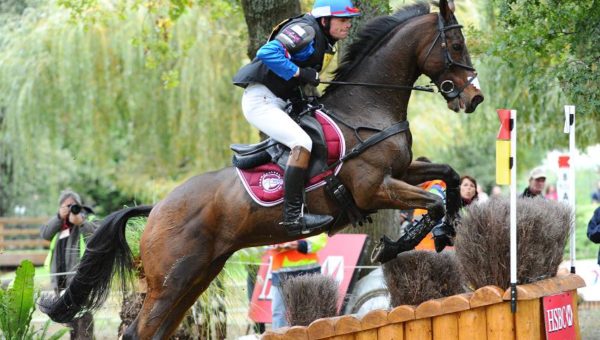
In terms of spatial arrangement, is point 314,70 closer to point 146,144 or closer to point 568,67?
point 568,67

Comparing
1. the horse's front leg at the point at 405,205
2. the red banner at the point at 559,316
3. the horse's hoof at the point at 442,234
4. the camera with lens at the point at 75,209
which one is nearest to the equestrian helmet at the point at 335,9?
the horse's front leg at the point at 405,205

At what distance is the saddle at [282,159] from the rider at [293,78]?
0.12 metres

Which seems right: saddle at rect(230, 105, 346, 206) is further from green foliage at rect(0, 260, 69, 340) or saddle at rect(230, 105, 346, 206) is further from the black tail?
green foliage at rect(0, 260, 69, 340)

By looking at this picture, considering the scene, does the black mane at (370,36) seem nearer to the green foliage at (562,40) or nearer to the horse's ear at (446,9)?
the horse's ear at (446,9)

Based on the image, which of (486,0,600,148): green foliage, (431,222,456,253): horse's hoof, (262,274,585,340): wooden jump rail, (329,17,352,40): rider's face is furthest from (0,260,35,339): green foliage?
(486,0,600,148): green foliage

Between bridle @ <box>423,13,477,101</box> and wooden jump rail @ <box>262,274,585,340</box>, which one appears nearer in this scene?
wooden jump rail @ <box>262,274,585,340</box>

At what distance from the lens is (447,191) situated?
6.58m

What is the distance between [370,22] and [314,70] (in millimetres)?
749

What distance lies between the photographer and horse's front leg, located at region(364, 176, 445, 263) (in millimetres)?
6180

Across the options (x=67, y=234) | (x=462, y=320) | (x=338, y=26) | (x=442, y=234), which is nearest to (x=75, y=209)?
(x=67, y=234)

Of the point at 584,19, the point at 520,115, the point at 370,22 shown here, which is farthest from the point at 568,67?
the point at 520,115

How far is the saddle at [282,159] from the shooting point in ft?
21.0

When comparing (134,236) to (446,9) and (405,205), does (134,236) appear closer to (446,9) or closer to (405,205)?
(405,205)

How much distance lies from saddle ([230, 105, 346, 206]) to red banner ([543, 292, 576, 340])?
1.72 meters
